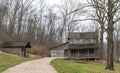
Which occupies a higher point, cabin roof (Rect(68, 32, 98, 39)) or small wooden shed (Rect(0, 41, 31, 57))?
cabin roof (Rect(68, 32, 98, 39))

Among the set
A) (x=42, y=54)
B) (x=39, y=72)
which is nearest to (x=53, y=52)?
(x=42, y=54)

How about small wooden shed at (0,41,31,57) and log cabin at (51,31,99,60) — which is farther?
log cabin at (51,31,99,60)

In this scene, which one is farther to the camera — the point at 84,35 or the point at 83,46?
the point at 84,35

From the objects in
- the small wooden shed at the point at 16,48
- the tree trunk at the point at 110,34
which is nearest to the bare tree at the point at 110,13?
the tree trunk at the point at 110,34

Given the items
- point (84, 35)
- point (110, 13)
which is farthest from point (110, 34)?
point (84, 35)

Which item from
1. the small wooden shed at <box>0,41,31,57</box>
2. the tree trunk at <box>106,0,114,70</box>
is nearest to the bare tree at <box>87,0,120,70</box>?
the tree trunk at <box>106,0,114,70</box>

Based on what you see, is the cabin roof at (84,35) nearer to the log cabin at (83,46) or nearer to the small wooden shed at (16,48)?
the log cabin at (83,46)

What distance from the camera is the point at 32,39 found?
272 feet

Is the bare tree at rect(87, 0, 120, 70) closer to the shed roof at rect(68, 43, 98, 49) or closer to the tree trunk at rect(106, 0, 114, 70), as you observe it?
the tree trunk at rect(106, 0, 114, 70)

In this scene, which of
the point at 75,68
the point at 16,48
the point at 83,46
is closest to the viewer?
the point at 75,68

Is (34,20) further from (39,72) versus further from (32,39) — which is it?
(39,72)

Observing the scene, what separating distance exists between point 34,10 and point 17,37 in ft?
38.4

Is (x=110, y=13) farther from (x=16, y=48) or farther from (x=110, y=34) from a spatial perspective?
(x=16, y=48)

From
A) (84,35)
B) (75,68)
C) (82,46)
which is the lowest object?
(82,46)
